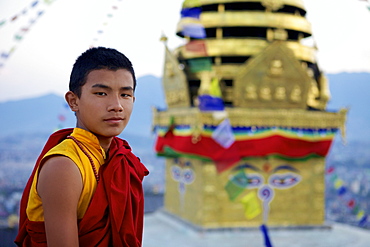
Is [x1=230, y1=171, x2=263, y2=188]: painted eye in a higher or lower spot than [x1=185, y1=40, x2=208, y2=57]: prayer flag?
lower

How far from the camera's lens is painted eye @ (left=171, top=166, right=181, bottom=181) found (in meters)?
6.71

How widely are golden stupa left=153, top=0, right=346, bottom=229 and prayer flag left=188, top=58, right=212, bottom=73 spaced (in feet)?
0.05

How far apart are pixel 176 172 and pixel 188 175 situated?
1.47ft

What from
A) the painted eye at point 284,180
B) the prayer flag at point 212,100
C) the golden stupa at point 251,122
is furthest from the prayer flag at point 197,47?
the painted eye at point 284,180

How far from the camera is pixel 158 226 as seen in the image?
21.7ft

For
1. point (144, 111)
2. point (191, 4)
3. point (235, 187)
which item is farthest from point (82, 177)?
point (144, 111)

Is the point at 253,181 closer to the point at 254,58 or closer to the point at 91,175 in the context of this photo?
the point at 254,58

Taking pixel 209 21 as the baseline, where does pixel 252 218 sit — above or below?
below

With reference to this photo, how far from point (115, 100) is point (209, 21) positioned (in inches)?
204

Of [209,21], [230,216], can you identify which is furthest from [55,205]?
[209,21]

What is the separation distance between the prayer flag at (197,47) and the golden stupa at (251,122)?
0.05 feet

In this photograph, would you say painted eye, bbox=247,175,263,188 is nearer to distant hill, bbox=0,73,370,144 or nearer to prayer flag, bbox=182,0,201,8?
prayer flag, bbox=182,0,201,8

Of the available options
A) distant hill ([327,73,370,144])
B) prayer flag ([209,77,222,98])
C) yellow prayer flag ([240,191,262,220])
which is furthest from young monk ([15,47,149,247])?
distant hill ([327,73,370,144])

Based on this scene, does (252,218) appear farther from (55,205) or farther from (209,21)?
(55,205)
